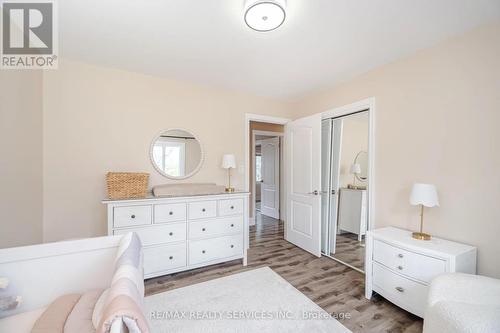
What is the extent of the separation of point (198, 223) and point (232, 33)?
202cm

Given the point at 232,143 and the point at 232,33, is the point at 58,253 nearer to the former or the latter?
the point at 232,33

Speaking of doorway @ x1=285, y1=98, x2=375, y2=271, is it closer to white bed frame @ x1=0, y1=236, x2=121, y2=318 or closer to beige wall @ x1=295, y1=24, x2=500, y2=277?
beige wall @ x1=295, y1=24, x2=500, y2=277

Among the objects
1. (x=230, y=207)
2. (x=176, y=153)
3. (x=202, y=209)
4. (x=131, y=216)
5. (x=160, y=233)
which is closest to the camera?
(x=131, y=216)

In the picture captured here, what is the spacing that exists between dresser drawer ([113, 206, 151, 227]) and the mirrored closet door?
235 centimetres

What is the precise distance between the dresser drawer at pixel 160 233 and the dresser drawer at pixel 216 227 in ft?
0.40

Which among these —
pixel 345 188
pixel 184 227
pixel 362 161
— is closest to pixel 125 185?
pixel 184 227

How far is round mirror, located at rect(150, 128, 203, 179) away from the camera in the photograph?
9.29 feet

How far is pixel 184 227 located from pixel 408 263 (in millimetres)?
2213

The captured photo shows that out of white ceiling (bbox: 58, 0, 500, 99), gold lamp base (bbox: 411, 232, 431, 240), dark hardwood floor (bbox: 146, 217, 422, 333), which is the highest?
white ceiling (bbox: 58, 0, 500, 99)

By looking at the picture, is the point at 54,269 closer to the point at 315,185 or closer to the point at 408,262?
the point at 408,262

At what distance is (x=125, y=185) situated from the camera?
2.30 metres

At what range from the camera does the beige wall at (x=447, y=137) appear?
170 cm

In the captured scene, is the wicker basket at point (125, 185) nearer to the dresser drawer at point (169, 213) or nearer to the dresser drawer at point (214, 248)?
the dresser drawer at point (169, 213)

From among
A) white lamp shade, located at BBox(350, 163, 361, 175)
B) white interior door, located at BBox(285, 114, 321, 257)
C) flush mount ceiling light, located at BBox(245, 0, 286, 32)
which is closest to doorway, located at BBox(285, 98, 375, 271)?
white interior door, located at BBox(285, 114, 321, 257)
